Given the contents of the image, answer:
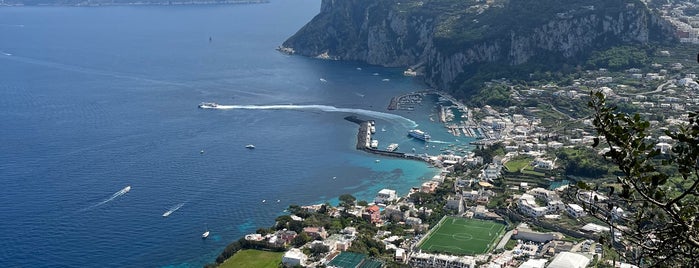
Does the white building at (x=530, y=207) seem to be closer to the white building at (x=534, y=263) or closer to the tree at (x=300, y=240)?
the white building at (x=534, y=263)

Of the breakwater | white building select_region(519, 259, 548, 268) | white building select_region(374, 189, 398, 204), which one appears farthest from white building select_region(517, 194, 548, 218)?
the breakwater

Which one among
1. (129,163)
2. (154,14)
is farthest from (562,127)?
(154,14)

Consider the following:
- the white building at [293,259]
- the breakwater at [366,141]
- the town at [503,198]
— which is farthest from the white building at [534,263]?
the breakwater at [366,141]

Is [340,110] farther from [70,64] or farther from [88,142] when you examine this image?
[70,64]

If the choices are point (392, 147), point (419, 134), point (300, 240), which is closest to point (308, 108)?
point (419, 134)

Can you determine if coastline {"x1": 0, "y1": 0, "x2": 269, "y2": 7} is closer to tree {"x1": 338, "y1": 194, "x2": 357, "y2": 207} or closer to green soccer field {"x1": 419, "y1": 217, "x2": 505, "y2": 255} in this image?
tree {"x1": 338, "y1": 194, "x2": 357, "y2": 207}

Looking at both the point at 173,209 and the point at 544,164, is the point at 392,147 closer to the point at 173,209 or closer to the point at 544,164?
the point at 544,164
